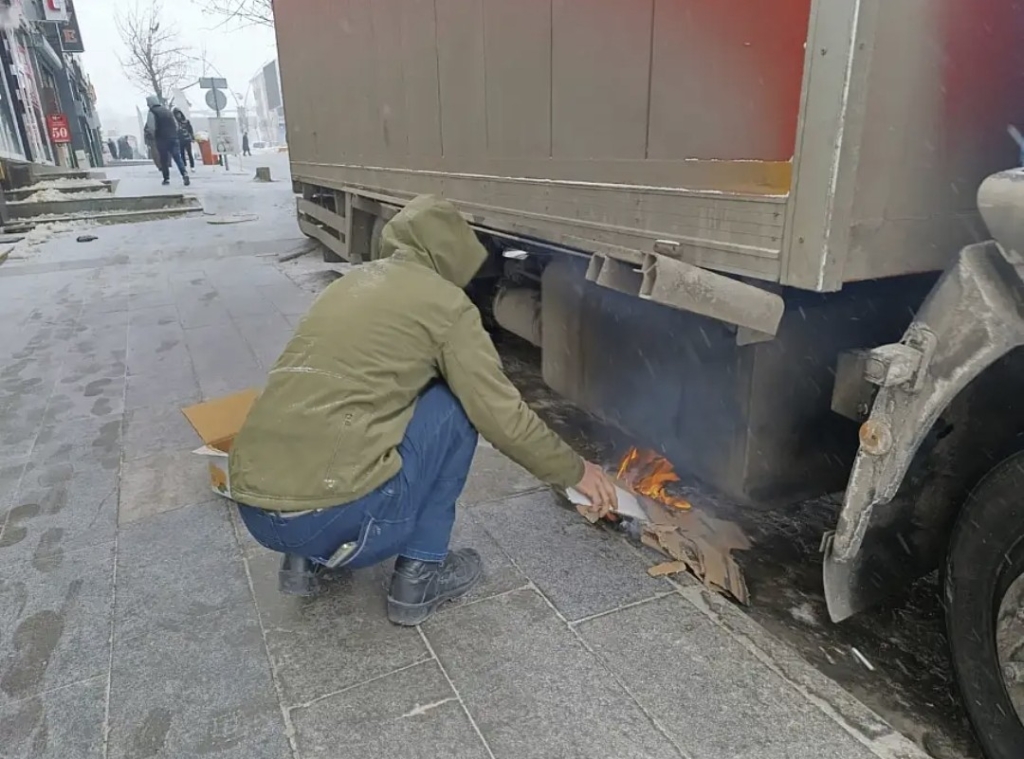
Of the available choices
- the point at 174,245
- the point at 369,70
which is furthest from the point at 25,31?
the point at 369,70

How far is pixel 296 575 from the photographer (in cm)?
235

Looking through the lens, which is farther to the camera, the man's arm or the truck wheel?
the man's arm

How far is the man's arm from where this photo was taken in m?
2.13

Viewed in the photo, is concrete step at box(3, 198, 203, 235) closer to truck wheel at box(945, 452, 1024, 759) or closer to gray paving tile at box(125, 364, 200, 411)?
gray paving tile at box(125, 364, 200, 411)

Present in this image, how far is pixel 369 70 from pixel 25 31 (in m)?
23.5

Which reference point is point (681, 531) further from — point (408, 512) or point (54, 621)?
point (54, 621)

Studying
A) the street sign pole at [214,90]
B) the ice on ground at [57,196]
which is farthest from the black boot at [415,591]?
the street sign pole at [214,90]

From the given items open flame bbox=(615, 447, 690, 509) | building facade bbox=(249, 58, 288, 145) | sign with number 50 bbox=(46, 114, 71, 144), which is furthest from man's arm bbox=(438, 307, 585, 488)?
building facade bbox=(249, 58, 288, 145)

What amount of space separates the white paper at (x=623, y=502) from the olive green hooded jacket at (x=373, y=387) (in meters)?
0.19

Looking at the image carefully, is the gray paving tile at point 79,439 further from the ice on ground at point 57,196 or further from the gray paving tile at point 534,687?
the ice on ground at point 57,196

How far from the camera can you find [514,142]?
125 inches

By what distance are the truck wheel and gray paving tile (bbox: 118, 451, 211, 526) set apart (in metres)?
2.91

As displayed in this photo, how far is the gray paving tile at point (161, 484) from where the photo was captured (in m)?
3.20

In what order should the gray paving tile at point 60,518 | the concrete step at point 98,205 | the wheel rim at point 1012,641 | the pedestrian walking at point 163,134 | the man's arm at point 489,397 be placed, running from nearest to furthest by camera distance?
the wheel rim at point 1012,641 → the man's arm at point 489,397 → the gray paving tile at point 60,518 → the concrete step at point 98,205 → the pedestrian walking at point 163,134
